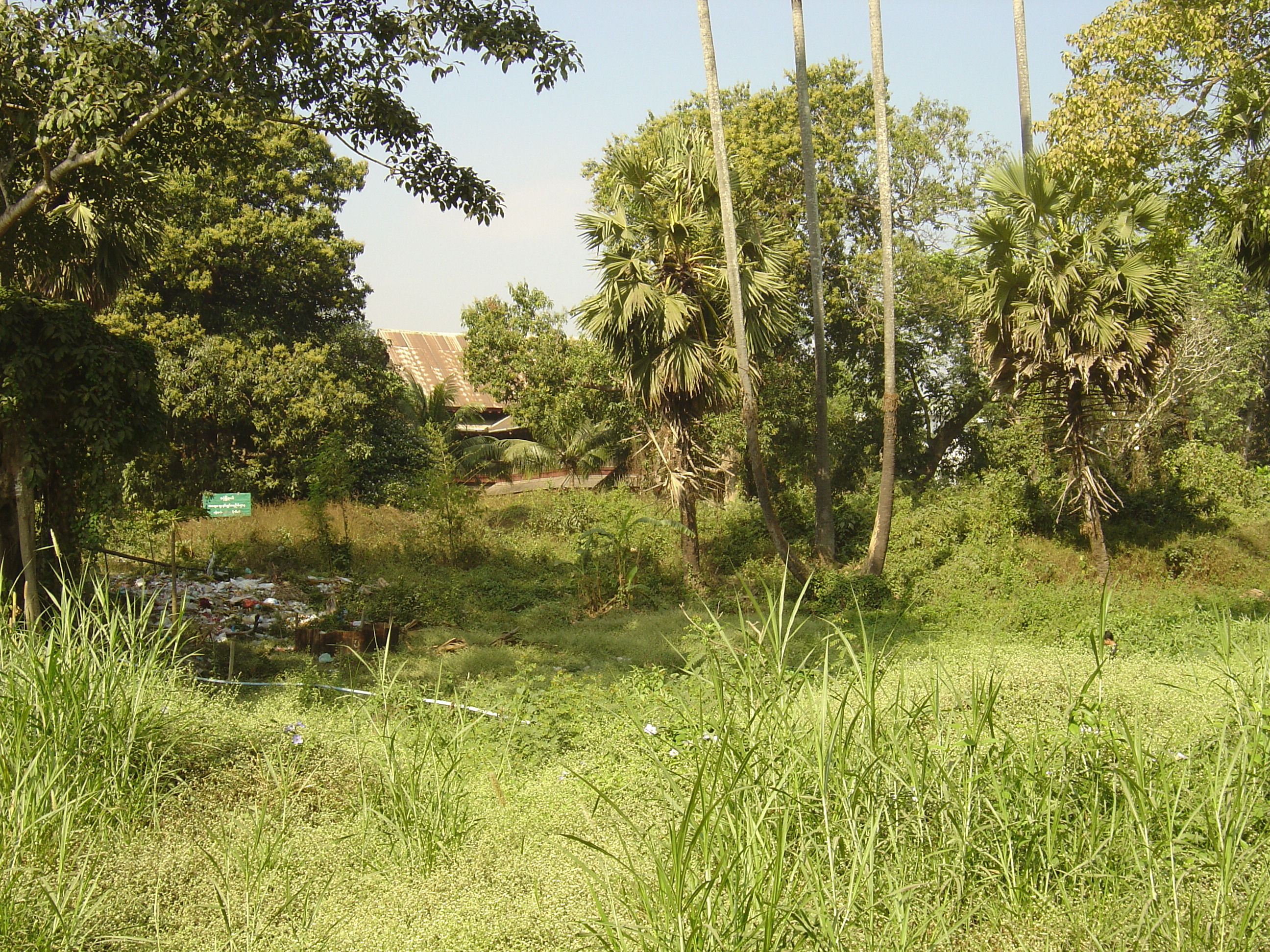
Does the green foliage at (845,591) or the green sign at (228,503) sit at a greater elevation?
the green sign at (228,503)

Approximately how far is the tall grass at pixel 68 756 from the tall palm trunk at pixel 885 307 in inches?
413

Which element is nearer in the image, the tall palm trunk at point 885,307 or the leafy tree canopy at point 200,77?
the leafy tree canopy at point 200,77

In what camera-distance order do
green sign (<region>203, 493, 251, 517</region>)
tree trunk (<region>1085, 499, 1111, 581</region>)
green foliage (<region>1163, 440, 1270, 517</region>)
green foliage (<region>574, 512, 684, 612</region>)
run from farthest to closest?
green foliage (<region>1163, 440, 1270, 517</region>)
tree trunk (<region>1085, 499, 1111, 581</region>)
green foliage (<region>574, 512, 684, 612</region>)
green sign (<region>203, 493, 251, 517</region>)

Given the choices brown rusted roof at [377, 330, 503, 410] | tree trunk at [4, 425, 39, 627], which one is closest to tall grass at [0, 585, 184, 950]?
tree trunk at [4, 425, 39, 627]

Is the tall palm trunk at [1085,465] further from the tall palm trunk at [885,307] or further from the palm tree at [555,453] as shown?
the palm tree at [555,453]

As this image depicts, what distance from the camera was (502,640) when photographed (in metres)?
Result: 10.7

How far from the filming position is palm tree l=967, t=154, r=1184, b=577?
12844mm

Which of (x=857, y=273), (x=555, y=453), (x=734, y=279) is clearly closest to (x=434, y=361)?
(x=555, y=453)

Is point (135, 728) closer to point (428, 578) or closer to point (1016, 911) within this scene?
point (1016, 911)

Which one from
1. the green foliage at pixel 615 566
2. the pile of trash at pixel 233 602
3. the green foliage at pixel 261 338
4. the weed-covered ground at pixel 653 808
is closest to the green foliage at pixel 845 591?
the green foliage at pixel 615 566

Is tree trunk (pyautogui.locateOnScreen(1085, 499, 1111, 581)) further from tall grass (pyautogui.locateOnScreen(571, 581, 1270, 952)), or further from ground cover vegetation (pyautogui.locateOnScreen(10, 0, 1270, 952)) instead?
tall grass (pyautogui.locateOnScreen(571, 581, 1270, 952))

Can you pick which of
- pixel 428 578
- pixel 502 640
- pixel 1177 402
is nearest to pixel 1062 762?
pixel 502 640

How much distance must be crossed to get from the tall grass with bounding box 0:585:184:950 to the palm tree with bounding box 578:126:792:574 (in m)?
9.53

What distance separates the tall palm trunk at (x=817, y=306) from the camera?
47.5 ft
